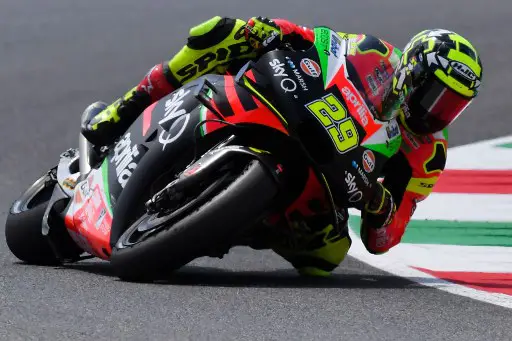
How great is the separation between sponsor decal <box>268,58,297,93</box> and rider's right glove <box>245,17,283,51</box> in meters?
0.29

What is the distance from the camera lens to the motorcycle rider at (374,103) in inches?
213

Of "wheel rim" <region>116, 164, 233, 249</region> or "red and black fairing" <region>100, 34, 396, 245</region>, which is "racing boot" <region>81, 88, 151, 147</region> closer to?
"red and black fairing" <region>100, 34, 396, 245</region>

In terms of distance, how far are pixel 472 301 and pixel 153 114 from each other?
1.61 metres

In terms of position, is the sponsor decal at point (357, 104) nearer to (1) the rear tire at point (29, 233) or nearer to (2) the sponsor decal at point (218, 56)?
(2) the sponsor decal at point (218, 56)

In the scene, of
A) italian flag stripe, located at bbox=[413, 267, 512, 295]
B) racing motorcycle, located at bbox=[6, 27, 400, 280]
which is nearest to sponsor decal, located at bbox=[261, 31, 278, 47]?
racing motorcycle, located at bbox=[6, 27, 400, 280]

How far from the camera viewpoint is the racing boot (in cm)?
586

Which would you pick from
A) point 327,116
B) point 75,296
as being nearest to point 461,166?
point 327,116

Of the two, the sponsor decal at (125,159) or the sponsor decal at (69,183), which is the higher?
the sponsor decal at (125,159)

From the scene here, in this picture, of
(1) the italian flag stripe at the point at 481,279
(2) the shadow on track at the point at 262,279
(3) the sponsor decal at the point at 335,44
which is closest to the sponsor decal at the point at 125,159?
(2) the shadow on track at the point at 262,279

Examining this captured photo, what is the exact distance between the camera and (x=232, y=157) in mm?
4996

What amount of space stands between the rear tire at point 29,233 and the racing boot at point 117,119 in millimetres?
577

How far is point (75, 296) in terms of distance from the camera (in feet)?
15.6

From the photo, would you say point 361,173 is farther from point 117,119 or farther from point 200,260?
point 200,260

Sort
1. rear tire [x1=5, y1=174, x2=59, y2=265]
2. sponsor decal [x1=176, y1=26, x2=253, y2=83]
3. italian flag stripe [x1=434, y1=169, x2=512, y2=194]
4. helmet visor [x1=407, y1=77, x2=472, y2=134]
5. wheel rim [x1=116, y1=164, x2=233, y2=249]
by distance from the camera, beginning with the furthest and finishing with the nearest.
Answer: italian flag stripe [x1=434, y1=169, x2=512, y2=194] → rear tire [x1=5, y1=174, x2=59, y2=265] → sponsor decal [x1=176, y1=26, x2=253, y2=83] → helmet visor [x1=407, y1=77, x2=472, y2=134] → wheel rim [x1=116, y1=164, x2=233, y2=249]
